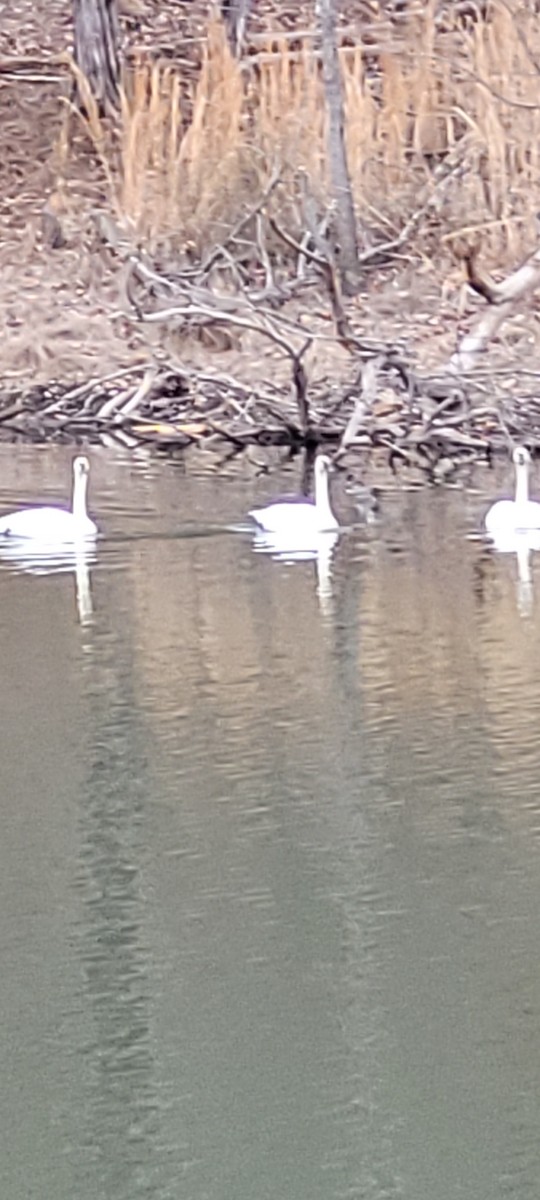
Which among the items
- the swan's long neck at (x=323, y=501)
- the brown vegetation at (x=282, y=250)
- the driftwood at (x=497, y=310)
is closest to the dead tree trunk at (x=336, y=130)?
the brown vegetation at (x=282, y=250)

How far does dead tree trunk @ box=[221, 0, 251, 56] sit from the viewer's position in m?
23.4

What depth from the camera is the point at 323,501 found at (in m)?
13.7

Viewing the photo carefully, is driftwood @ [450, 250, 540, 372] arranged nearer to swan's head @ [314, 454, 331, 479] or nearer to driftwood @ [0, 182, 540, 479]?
driftwood @ [0, 182, 540, 479]

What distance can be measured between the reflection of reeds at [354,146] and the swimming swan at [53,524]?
6.50m

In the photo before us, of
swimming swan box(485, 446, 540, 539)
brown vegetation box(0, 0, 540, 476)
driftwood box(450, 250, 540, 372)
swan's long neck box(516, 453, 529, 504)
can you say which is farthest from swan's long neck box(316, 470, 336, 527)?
driftwood box(450, 250, 540, 372)

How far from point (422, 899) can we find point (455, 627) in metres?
3.66

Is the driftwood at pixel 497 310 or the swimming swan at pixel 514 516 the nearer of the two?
the swimming swan at pixel 514 516

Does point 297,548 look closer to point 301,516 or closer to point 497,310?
point 301,516

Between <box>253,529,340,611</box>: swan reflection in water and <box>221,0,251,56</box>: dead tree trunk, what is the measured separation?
1060 centimetres

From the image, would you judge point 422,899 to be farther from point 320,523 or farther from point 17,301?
point 17,301

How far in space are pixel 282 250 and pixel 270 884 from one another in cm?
1321

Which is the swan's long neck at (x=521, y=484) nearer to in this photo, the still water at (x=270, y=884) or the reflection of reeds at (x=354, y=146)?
the still water at (x=270, y=884)

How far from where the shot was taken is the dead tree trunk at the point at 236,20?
23.4 metres

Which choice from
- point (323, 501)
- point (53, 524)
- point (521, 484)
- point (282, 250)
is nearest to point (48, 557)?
point (53, 524)
